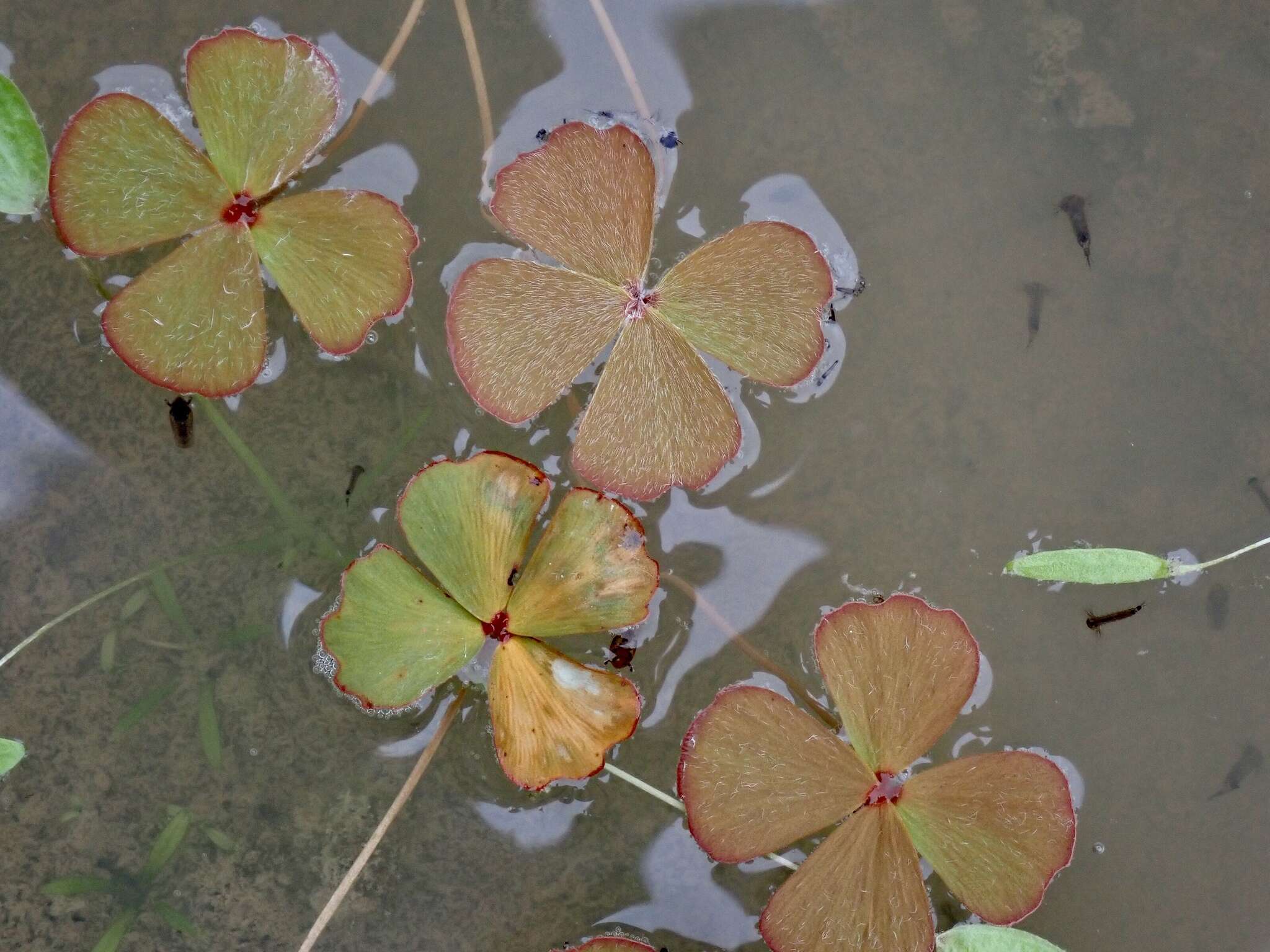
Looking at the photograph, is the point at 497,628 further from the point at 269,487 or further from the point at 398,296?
the point at 398,296

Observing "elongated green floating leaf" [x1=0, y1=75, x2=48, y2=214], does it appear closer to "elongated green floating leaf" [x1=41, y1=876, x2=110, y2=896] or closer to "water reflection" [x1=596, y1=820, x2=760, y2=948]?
"elongated green floating leaf" [x1=41, y1=876, x2=110, y2=896]

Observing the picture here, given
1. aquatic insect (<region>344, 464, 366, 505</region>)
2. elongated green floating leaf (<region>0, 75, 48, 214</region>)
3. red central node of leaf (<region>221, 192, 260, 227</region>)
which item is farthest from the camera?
aquatic insect (<region>344, 464, 366, 505</region>)

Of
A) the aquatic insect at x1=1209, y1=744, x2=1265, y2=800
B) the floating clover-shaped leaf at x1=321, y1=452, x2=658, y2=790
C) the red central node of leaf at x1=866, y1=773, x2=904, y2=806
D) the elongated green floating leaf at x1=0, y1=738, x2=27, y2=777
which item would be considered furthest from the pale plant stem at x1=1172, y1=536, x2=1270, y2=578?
the elongated green floating leaf at x1=0, y1=738, x2=27, y2=777

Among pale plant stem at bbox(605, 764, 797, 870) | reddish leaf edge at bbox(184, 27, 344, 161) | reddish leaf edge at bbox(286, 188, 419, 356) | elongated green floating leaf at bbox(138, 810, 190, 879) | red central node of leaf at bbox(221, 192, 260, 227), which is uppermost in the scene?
reddish leaf edge at bbox(184, 27, 344, 161)

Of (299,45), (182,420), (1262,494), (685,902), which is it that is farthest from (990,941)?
(299,45)

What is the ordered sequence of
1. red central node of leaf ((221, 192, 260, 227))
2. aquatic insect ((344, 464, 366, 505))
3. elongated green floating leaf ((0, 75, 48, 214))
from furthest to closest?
1. aquatic insect ((344, 464, 366, 505))
2. red central node of leaf ((221, 192, 260, 227))
3. elongated green floating leaf ((0, 75, 48, 214))

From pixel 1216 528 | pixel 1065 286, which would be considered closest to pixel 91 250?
pixel 1065 286

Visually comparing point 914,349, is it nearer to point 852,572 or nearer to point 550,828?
point 852,572
